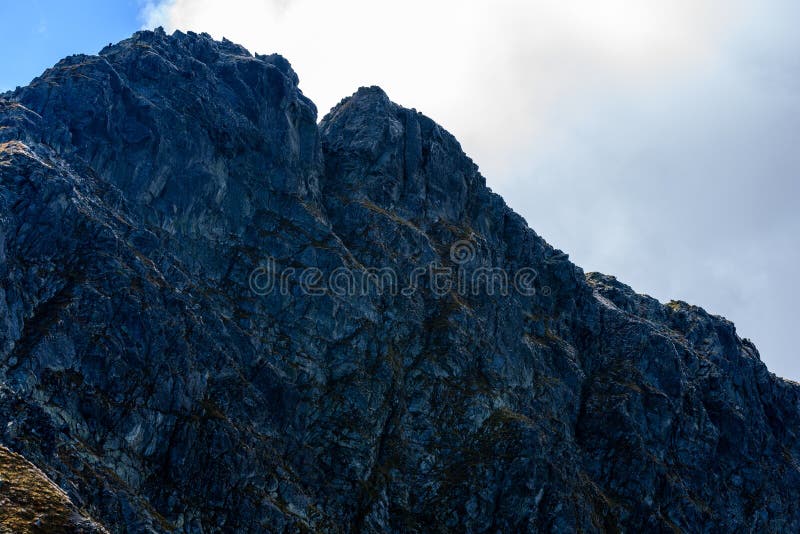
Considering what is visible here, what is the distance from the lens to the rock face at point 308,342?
2948 inches

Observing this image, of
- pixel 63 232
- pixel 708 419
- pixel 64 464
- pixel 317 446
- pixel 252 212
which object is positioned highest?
pixel 708 419

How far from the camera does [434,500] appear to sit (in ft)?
310

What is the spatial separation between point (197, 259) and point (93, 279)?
74.1 feet

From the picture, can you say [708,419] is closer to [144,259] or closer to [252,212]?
[252,212]

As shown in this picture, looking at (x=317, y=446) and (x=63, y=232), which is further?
(x=317, y=446)

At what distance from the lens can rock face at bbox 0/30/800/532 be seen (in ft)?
246

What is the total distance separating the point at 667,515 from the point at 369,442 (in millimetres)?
58267

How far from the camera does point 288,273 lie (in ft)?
351

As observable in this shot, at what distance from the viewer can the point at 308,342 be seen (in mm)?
101625

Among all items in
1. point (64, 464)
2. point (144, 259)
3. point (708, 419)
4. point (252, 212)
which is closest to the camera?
point (64, 464)

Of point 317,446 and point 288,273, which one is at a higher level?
point 288,273

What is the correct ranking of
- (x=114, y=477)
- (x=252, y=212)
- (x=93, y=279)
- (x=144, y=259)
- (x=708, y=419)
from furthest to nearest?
(x=708, y=419), (x=252, y=212), (x=144, y=259), (x=93, y=279), (x=114, y=477)

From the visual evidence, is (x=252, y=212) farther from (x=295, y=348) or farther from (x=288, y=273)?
(x=295, y=348)

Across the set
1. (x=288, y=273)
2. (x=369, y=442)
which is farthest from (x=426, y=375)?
(x=288, y=273)
